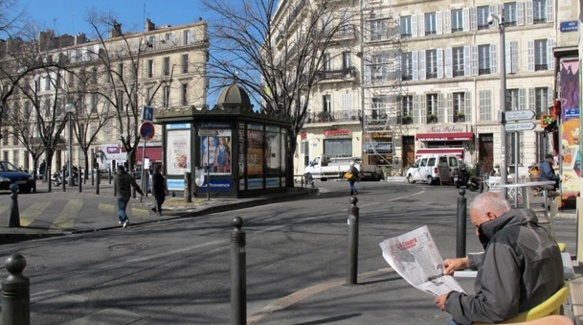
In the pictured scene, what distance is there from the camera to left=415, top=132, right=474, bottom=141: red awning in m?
41.6

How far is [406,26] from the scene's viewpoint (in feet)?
146

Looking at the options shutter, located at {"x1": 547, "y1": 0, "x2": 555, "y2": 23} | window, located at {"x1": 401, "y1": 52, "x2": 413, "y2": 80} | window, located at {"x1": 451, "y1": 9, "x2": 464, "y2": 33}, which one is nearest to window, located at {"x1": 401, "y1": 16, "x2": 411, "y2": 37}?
window, located at {"x1": 401, "y1": 52, "x2": 413, "y2": 80}

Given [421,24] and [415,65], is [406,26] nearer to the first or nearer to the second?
[421,24]

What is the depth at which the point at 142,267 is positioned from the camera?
752 centimetres

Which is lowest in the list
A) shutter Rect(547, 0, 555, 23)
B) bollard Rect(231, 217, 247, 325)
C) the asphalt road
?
the asphalt road

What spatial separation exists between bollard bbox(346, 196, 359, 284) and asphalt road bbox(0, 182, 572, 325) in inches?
22.1

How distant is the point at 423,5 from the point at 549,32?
10111 millimetres

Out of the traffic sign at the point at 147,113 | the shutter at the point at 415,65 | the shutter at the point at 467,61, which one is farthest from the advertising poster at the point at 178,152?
the shutter at the point at 467,61

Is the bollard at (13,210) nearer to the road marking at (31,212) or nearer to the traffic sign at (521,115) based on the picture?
the road marking at (31,212)

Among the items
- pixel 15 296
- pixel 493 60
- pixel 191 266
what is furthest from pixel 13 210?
pixel 493 60

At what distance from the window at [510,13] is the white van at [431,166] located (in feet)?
48.3

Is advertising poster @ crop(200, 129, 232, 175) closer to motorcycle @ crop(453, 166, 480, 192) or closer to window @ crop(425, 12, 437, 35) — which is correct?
motorcycle @ crop(453, 166, 480, 192)

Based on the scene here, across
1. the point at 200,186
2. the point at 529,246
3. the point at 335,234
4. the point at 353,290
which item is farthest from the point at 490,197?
the point at 200,186

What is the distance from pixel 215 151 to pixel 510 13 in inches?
1265
